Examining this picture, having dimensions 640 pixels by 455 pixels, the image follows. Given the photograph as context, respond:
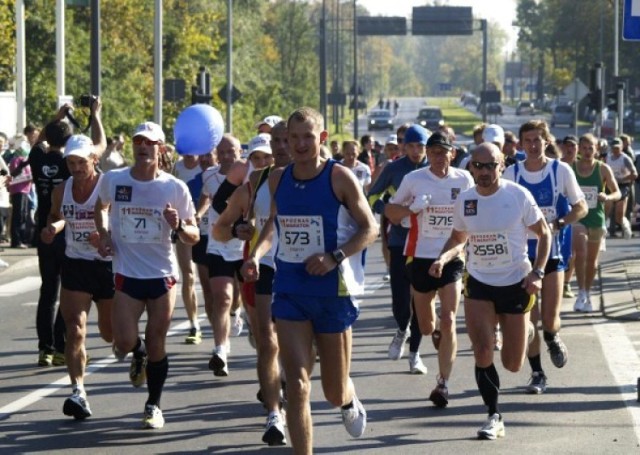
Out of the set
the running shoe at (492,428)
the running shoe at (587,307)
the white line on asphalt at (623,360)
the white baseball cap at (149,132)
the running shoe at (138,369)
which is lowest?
the running shoe at (587,307)

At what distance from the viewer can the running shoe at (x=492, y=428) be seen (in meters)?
9.80

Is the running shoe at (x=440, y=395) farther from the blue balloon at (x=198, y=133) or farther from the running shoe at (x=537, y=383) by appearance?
the blue balloon at (x=198, y=133)

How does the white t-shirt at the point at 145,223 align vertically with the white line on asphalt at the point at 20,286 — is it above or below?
above

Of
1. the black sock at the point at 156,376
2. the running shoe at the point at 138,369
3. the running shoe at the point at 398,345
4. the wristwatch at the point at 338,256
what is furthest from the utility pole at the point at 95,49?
the wristwatch at the point at 338,256

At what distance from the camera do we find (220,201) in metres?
11.2

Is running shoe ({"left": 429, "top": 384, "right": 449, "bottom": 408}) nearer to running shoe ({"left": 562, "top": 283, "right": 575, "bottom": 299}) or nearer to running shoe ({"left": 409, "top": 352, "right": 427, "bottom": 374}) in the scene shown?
running shoe ({"left": 409, "top": 352, "right": 427, "bottom": 374})

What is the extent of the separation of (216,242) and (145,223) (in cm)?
251

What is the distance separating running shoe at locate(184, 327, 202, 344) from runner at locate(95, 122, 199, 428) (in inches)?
177

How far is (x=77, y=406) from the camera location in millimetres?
10555

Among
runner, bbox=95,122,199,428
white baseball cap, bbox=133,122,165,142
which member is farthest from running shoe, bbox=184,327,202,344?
white baseball cap, bbox=133,122,165,142

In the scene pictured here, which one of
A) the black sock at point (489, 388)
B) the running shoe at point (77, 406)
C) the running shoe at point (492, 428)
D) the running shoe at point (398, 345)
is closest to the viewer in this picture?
the running shoe at point (492, 428)

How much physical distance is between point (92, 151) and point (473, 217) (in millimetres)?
2932

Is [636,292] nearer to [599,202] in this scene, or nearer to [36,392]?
[599,202]

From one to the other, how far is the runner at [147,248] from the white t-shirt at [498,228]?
1786 mm
